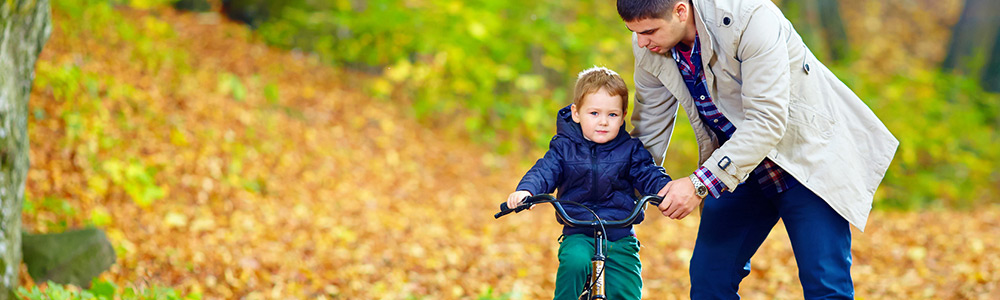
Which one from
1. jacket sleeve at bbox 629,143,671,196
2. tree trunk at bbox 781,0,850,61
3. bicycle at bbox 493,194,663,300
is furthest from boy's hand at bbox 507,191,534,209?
tree trunk at bbox 781,0,850,61

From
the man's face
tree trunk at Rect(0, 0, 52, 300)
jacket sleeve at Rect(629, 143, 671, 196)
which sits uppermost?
the man's face

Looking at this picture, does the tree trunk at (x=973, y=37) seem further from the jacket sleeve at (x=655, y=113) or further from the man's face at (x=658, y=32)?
the man's face at (x=658, y=32)

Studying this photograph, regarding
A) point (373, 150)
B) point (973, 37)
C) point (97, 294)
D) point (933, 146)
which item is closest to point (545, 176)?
point (97, 294)

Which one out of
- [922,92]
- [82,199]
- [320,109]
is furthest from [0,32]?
[922,92]

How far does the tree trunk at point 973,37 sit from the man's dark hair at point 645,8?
37.4 feet

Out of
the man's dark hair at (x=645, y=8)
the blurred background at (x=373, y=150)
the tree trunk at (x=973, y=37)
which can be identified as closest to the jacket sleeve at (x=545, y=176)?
the man's dark hair at (x=645, y=8)

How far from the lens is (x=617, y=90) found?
292 centimetres

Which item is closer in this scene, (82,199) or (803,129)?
(803,129)

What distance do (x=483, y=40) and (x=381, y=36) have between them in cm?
170

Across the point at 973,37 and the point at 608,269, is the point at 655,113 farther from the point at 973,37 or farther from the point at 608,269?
the point at 973,37

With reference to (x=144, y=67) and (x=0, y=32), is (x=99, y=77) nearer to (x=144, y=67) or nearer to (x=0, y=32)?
(x=144, y=67)

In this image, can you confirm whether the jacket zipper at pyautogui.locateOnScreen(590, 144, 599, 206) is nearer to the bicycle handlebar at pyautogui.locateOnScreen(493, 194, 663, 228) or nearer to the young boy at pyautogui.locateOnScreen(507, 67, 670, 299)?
the young boy at pyautogui.locateOnScreen(507, 67, 670, 299)

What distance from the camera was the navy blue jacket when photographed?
2.90m

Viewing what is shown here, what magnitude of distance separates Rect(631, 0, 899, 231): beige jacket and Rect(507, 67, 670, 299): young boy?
24 centimetres
